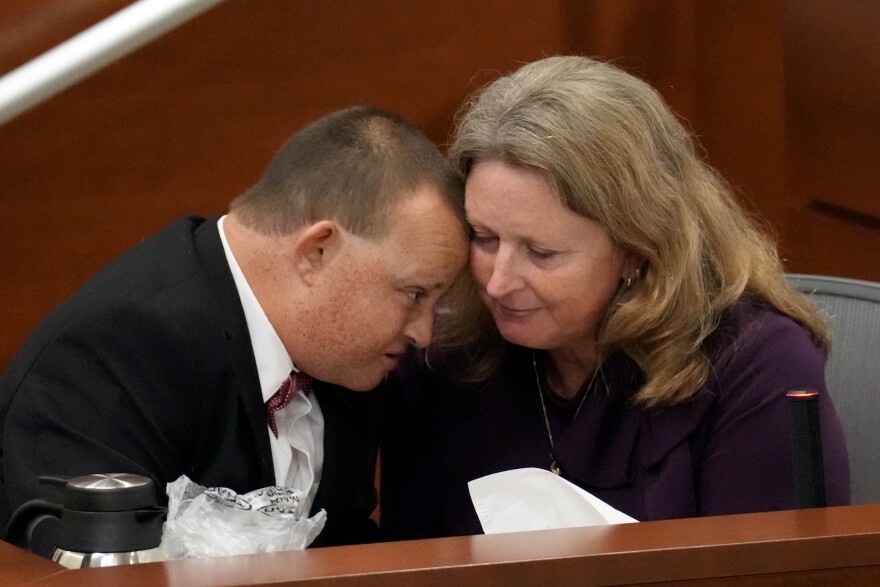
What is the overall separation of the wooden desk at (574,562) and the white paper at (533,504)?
49cm

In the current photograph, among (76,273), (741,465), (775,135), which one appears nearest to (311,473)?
(741,465)

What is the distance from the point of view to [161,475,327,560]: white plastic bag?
3.51ft

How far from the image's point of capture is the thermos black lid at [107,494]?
0.98 meters

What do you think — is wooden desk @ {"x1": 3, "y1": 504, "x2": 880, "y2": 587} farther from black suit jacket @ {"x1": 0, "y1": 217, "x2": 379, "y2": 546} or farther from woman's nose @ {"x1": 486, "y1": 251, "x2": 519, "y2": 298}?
woman's nose @ {"x1": 486, "y1": 251, "x2": 519, "y2": 298}

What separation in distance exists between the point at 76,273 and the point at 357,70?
66 centimetres

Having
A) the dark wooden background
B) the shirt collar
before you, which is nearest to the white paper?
the shirt collar

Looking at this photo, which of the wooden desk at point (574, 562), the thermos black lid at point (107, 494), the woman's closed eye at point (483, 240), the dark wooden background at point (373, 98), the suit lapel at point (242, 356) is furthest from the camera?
the dark wooden background at point (373, 98)

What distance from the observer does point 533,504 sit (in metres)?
1.52

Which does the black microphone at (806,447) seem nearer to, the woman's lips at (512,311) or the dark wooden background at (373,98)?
the woman's lips at (512,311)

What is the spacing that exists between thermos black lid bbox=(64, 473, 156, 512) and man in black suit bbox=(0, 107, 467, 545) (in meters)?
0.32

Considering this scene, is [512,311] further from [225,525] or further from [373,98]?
[373,98]

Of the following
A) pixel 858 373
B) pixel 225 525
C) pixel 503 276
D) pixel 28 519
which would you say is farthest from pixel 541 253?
pixel 28 519

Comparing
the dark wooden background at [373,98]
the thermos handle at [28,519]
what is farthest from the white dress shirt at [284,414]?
the dark wooden background at [373,98]

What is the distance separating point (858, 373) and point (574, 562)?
0.94 m
